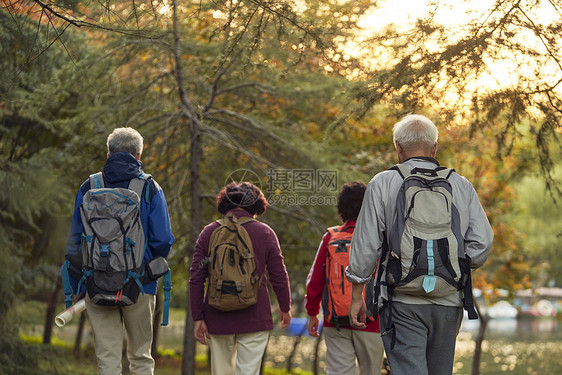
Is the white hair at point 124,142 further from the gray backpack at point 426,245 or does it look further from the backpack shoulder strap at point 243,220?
the gray backpack at point 426,245

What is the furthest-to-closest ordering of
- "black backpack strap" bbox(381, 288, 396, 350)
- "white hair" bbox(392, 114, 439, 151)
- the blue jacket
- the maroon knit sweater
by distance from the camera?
the maroon knit sweater
the blue jacket
"white hair" bbox(392, 114, 439, 151)
"black backpack strap" bbox(381, 288, 396, 350)

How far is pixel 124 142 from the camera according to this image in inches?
177

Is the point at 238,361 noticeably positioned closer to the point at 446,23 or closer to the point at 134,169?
the point at 134,169

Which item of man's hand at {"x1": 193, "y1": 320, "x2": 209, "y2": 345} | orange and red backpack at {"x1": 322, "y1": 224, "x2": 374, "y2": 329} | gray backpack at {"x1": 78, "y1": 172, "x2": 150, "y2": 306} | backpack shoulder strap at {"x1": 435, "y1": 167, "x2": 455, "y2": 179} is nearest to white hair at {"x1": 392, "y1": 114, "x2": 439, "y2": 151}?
backpack shoulder strap at {"x1": 435, "y1": 167, "x2": 455, "y2": 179}

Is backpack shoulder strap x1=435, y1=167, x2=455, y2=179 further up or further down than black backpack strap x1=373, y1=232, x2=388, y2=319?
further up

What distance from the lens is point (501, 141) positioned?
620 centimetres

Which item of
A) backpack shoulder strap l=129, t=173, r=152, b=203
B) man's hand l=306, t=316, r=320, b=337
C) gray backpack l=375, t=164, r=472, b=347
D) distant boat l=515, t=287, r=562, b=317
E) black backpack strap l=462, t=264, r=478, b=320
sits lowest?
distant boat l=515, t=287, r=562, b=317

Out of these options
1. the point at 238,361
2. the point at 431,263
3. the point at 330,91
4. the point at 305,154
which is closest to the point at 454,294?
the point at 431,263

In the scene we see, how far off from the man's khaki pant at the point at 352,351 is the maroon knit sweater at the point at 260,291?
42 centimetres

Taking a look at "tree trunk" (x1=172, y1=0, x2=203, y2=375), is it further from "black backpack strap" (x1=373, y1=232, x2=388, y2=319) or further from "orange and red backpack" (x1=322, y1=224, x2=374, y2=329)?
"black backpack strap" (x1=373, y1=232, x2=388, y2=319)

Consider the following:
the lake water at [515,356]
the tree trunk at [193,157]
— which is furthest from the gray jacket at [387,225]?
the lake water at [515,356]

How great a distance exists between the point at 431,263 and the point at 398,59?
7.86 feet

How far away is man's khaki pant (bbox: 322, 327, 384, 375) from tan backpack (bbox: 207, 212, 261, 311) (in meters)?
0.69

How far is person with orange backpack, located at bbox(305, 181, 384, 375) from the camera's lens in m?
4.79
